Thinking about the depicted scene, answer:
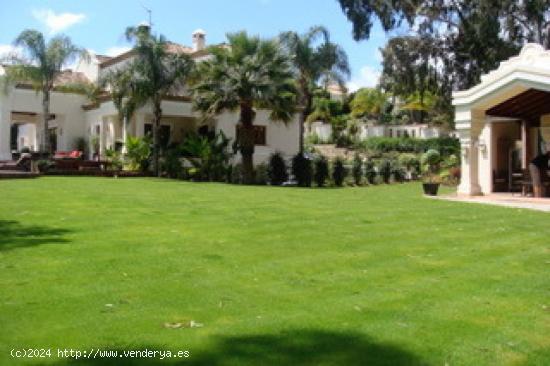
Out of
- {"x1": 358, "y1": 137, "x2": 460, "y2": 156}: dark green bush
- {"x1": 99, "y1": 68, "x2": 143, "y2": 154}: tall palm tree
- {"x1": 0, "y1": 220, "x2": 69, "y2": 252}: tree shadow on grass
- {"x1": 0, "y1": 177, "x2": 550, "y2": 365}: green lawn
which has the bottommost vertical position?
{"x1": 0, "y1": 177, "x2": 550, "y2": 365}: green lawn

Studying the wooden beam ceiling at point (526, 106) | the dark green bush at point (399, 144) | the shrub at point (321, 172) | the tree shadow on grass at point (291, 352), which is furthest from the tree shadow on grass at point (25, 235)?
the dark green bush at point (399, 144)

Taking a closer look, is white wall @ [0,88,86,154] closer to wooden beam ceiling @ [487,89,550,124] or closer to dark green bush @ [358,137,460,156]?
wooden beam ceiling @ [487,89,550,124]

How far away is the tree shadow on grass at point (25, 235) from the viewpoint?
26.7 ft

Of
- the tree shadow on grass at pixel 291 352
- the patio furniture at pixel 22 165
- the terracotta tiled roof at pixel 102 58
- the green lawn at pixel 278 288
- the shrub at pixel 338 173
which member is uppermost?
the terracotta tiled roof at pixel 102 58

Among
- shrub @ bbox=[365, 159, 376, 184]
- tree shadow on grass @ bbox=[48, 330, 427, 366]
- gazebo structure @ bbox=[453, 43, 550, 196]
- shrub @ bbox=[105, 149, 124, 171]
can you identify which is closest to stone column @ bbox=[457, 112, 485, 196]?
gazebo structure @ bbox=[453, 43, 550, 196]

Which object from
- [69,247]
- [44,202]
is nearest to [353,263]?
[69,247]

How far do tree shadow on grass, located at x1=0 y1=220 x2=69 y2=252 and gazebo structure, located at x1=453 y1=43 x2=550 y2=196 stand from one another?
1348 cm

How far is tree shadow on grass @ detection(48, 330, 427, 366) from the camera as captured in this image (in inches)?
158

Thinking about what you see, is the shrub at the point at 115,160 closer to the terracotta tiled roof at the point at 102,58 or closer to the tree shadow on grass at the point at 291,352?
the terracotta tiled roof at the point at 102,58

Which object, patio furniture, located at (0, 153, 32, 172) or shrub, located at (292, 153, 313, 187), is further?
shrub, located at (292, 153, 313, 187)

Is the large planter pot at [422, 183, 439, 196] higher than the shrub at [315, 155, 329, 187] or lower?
lower

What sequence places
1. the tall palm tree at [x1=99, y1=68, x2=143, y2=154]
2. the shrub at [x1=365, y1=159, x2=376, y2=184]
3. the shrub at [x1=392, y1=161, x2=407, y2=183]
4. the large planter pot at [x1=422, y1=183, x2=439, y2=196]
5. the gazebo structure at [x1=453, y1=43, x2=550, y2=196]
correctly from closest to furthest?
the gazebo structure at [x1=453, y1=43, x2=550, y2=196]
the large planter pot at [x1=422, y1=183, x2=439, y2=196]
the tall palm tree at [x1=99, y1=68, x2=143, y2=154]
the shrub at [x1=365, y1=159, x2=376, y2=184]
the shrub at [x1=392, y1=161, x2=407, y2=183]

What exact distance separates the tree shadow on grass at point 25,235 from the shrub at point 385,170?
73.5 feet

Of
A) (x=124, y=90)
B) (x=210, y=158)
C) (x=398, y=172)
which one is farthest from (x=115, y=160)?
(x=398, y=172)
